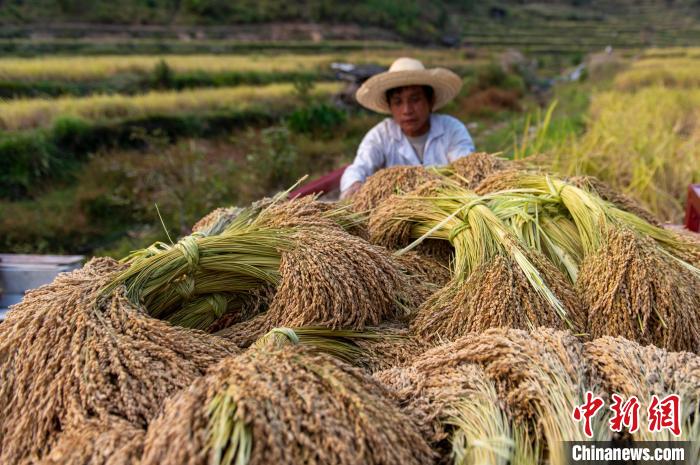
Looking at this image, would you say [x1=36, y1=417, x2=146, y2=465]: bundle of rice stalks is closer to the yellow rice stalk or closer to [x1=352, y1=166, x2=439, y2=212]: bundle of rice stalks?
the yellow rice stalk

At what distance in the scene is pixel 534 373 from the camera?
0.94 m

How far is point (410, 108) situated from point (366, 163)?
1.65 ft

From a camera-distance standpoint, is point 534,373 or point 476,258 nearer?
point 534,373

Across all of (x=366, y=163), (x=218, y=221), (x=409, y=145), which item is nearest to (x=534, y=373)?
(x=218, y=221)

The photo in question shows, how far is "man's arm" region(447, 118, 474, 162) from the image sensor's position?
11.1 ft

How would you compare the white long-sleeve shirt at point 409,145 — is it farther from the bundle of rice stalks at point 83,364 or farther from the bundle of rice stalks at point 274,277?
the bundle of rice stalks at point 83,364

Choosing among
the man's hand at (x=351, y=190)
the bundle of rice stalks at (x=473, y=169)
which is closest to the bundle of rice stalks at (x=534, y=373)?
the bundle of rice stalks at (x=473, y=169)

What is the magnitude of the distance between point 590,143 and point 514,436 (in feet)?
14.3

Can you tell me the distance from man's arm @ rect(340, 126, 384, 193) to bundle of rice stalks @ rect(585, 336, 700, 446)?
7.04ft

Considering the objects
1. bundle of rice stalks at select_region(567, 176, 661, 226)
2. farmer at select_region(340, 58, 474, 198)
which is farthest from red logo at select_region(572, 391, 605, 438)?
farmer at select_region(340, 58, 474, 198)

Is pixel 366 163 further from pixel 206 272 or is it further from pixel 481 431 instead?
pixel 481 431

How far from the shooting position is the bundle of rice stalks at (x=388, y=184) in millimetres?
2092

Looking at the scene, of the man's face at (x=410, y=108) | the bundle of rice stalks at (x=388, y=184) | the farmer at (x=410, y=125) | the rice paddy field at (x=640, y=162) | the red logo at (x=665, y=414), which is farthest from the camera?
the rice paddy field at (x=640, y=162)

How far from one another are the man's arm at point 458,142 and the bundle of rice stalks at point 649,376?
8.03ft
